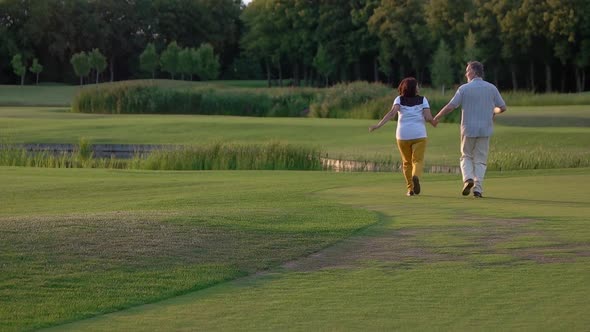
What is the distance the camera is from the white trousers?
14.3 m

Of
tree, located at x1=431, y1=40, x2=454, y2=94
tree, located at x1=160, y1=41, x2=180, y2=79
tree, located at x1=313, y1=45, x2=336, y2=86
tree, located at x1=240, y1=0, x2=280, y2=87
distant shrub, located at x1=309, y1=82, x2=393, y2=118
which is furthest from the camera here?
tree, located at x1=240, y1=0, x2=280, y2=87

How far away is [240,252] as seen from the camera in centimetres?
978

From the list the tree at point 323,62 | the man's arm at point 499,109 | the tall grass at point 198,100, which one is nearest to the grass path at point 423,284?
the man's arm at point 499,109

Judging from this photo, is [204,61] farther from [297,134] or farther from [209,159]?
[209,159]

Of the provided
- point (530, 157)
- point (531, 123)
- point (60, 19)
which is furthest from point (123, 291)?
point (60, 19)

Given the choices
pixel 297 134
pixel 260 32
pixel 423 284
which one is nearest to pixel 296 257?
pixel 423 284

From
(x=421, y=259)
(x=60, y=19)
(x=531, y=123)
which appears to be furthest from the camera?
(x=60, y=19)

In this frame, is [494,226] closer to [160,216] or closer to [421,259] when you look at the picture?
[421,259]

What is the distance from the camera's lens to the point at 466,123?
14.4 meters

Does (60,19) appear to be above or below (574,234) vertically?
above

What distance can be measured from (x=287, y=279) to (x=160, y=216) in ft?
10.0

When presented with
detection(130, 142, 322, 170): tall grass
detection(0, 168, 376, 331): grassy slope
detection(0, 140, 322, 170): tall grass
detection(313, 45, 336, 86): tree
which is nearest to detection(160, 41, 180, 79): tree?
detection(313, 45, 336, 86): tree

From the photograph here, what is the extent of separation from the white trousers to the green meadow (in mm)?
327

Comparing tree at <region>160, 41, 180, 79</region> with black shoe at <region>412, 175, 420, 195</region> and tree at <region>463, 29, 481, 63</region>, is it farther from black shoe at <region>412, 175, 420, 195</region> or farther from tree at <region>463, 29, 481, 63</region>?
black shoe at <region>412, 175, 420, 195</region>
